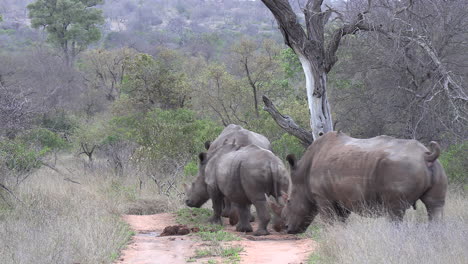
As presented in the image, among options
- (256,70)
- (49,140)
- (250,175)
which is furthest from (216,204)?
(256,70)

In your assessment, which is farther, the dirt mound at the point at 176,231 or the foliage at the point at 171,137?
the foliage at the point at 171,137

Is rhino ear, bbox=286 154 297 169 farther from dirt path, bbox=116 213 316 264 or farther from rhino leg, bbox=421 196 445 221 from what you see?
rhino leg, bbox=421 196 445 221

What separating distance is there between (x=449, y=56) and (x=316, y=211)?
831 cm

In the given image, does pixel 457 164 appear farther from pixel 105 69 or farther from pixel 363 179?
pixel 105 69

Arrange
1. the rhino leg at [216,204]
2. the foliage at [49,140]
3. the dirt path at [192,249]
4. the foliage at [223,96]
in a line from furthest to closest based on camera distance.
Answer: the foliage at [223,96], the foliage at [49,140], the rhino leg at [216,204], the dirt path at [192,249]

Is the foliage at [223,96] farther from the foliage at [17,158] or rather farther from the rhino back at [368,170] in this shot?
the rhino back at [368,170]

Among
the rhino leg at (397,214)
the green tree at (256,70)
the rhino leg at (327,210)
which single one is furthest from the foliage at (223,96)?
the rhino leg at (397,214)

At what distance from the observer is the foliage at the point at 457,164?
45.9 ft

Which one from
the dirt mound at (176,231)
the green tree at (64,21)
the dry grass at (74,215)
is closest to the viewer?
the dry grass at (74,215)

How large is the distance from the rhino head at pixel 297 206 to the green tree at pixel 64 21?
4000 cm

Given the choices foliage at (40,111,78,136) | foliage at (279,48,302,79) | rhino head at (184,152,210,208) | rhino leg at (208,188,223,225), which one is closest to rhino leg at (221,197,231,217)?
rhino leg at (208,188,223,225)

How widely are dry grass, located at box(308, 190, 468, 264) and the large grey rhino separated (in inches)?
13.2

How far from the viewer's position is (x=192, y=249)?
973 centimetres

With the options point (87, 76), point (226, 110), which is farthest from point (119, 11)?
point (226, 110)
